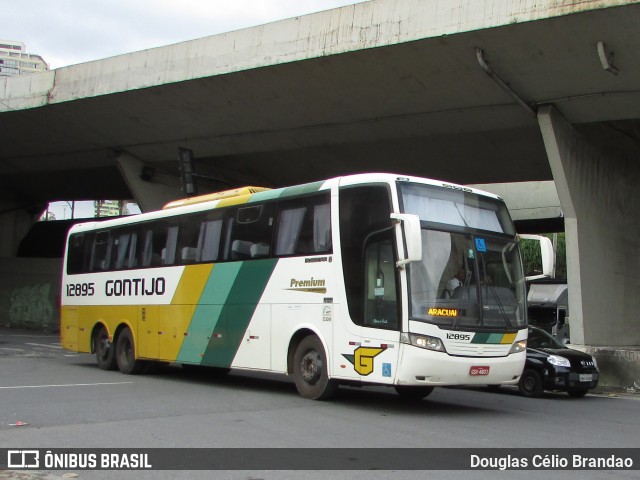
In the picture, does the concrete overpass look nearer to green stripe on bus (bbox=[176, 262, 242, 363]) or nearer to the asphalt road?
the asphalt road

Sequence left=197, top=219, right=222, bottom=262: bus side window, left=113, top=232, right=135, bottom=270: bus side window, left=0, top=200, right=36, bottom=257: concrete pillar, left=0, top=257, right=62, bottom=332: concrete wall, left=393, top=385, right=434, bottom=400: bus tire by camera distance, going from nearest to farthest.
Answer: left=393, top=385, right=434, bottom=400: bus tire, left=197, top=219, right=222, bottom=262: bus side window, left=113, top=232, right=135, bottom=270: bus side window, left=0, top=257, right=62, bottom=332: concrete wall, left=0, top=200, right=36, bottom=257: concrete pillar

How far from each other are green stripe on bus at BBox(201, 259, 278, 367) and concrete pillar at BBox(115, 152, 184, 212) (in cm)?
1658

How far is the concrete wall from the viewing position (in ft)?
123

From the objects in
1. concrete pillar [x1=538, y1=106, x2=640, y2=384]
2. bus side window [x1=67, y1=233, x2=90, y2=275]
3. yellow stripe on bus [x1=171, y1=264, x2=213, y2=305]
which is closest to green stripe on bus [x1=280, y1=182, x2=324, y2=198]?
yellow stripe on bus [x1=171, y1=264, x2=213, y2=305]

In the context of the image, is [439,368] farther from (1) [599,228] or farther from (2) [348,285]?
(1) [599,228]

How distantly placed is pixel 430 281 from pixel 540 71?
30.0 ft

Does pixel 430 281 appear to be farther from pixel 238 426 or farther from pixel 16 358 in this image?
pixel 16 358

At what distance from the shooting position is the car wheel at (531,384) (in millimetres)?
14320

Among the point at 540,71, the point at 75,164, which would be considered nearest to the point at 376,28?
the point at 540,71

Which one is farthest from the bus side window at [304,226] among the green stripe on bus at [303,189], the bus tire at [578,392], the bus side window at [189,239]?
the bus tire at [578,392]

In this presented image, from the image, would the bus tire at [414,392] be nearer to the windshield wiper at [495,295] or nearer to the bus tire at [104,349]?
the windshield wiper at [495,295]

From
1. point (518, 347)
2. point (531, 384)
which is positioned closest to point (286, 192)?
point (518, 347)

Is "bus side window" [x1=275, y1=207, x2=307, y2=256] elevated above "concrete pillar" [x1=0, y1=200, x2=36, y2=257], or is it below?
below

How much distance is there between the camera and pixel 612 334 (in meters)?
19.9
